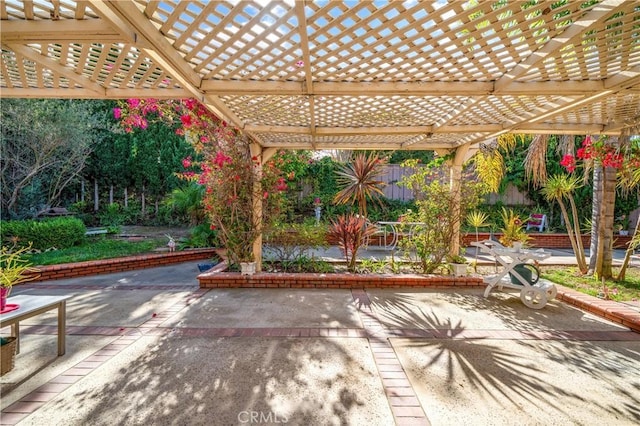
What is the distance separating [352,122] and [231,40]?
2.20 m

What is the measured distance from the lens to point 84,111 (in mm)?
7809

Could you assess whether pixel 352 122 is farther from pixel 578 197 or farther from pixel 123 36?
pixel 578 197

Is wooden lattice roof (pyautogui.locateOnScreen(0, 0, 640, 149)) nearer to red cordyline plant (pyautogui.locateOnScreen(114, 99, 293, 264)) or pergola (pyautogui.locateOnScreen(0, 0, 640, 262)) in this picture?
pergola (pyautogui.locateOnScreen(0, 0, 640, 262))

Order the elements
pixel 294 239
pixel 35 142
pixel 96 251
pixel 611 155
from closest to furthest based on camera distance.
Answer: pixel 611 155 < pixel 294 239 < pixel 96 251 < pixel 35 142

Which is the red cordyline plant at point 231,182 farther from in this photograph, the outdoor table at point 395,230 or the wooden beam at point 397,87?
the outdoor table at point 395,230

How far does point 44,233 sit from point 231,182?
16.2 ft

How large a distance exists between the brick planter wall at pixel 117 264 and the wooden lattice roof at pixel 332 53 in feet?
10.0

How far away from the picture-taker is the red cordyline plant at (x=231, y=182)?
452 centimetres

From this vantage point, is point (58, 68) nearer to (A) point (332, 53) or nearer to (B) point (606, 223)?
(A) point (332, 53)

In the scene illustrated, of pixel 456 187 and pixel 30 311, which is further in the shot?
pixel 456 187

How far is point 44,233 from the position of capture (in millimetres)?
6199

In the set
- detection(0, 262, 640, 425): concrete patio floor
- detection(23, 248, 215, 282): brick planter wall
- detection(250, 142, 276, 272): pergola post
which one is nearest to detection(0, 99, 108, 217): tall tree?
detection(23, 248, 215, 282): brick planter wall

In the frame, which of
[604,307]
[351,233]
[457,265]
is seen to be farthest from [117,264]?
[604,307]

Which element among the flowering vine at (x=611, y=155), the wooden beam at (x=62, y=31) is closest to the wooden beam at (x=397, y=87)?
the wooden beam at (x=62, y=31)
